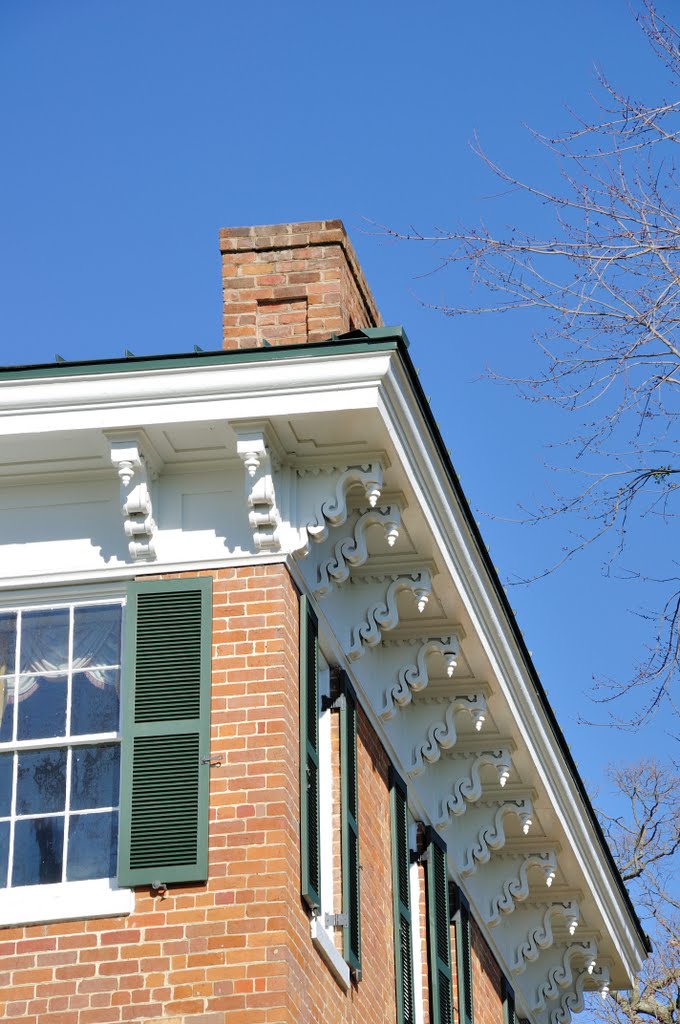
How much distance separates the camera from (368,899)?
40.5 ft

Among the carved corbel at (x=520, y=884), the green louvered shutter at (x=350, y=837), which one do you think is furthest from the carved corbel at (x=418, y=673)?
the carved corbel at (x=520, y=884)

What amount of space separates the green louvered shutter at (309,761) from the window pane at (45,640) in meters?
1.38

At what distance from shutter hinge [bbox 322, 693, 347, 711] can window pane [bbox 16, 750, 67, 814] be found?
1.95m

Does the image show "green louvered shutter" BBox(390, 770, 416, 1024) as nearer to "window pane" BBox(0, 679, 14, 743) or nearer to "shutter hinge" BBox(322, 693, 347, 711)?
"shutter hinge" BBox(322, 693, 347, 711)

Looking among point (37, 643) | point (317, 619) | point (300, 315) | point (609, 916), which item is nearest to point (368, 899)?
point (317, 619)

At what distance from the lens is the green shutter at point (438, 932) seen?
45.3 ft

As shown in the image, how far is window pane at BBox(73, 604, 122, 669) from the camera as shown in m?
10.9

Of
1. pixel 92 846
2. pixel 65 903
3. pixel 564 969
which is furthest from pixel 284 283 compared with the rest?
pixel 564 969

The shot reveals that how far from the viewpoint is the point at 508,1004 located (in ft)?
55.2

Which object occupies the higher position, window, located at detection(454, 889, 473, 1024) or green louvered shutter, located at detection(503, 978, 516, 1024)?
green louvered shutter, located at detection(503, 978, 516, 1024)

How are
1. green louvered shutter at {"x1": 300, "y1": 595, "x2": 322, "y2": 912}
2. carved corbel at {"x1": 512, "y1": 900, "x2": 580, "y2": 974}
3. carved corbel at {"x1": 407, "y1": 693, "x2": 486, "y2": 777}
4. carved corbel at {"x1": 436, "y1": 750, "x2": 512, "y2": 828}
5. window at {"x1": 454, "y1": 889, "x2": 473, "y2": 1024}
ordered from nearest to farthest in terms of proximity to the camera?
green louvered shutter at {"x1": 300, "y1": 595, "x2": 322, "y2": 912}, carved corbel at {"x1": 407, "y1": 693, "x2": 486, "y2": 777}, carved corbel at {"x1": 436, "y1": 750, "x2": 512, "y2": 828}, window at {"x1": 454, "y1": 889, "x2": 473, "y2": 1024}, carved corbel at {"x1": 512, "y1": 900, "x2": 580, "y2": 974}

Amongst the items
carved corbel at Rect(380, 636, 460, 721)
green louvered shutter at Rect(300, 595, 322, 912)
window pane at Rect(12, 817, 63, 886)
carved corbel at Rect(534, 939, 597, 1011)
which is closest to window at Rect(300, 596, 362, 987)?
green louvered shutter at Rect(300, 595, 322, 912)

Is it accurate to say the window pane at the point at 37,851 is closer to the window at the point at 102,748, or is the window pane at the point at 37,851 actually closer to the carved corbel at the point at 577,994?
the window at the point at 102,748

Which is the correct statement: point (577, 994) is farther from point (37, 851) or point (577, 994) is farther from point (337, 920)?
point (37, 851)
